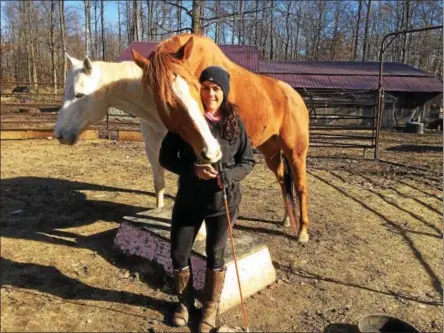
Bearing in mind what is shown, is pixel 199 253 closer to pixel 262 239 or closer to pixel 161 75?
pixel 262 239

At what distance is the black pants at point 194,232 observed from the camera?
2.28 meters

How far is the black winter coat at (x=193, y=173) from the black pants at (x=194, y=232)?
0.06 metres

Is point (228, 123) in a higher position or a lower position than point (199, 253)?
higher

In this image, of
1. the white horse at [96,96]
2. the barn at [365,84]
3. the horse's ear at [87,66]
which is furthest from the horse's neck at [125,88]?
the barn at [365,84]

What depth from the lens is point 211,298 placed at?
93.0 inches

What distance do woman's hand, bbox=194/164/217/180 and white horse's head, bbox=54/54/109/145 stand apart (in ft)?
5.47

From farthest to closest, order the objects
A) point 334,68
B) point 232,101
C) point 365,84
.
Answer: point 334,68, point 365,84, point 232,101

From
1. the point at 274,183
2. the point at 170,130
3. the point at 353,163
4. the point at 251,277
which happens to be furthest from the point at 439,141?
the point at 170,130

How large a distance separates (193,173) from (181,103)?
44 cm

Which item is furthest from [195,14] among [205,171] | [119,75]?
[205,171]

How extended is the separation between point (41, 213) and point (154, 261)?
2109 mm

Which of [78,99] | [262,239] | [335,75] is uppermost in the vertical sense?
[335,75]

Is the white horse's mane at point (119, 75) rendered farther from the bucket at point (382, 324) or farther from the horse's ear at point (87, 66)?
the bucket at point (382, 324)

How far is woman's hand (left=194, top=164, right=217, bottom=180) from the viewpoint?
202 cm
